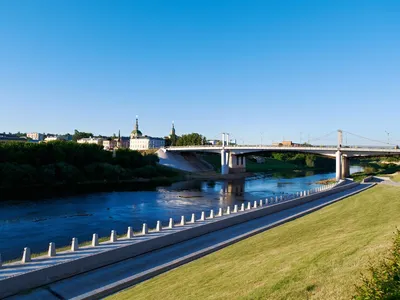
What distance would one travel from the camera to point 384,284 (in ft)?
22.5

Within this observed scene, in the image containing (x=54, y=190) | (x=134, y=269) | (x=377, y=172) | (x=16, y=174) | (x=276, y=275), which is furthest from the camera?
(x=377, y=172)

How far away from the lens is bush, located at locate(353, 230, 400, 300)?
635 centimetres

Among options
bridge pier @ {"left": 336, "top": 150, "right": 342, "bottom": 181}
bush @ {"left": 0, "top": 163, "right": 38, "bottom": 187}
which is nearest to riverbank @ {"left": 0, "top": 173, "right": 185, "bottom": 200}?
bush @ {"left": 0, "top": 163, "right": 38, "bottom": 187}

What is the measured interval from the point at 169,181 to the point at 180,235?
215 ft

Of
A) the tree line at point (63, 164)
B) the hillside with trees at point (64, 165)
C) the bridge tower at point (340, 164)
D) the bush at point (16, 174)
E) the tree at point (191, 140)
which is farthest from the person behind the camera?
the tree at point (191, 140)

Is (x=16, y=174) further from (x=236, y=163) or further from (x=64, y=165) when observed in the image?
(x=236, y=163)

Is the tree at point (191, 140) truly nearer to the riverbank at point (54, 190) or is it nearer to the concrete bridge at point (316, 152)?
the concrete bridge at point (316, 152)

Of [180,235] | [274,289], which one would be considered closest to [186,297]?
[274,289]

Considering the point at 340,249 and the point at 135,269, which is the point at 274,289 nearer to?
the point at 340,249

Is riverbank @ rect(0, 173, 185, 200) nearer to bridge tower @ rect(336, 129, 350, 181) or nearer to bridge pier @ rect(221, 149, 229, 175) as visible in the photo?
bridge pier @ rect(221, 149, 229, 175)

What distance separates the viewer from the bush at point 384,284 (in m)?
6.35

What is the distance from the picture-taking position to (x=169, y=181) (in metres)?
85.5

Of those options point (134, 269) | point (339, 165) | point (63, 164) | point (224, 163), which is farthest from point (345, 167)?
point (134, 269)

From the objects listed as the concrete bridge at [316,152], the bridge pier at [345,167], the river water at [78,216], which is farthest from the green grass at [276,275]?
the bridge pier at [345,167]
